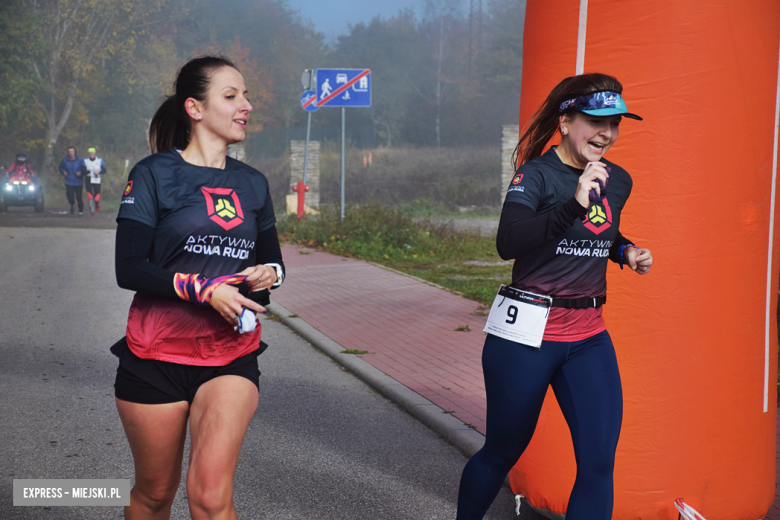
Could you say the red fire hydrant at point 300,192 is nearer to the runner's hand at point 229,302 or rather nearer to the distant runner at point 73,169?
the distant runner at point 73,169

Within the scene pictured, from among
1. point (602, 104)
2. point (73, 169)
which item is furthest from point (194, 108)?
point (73, 169)

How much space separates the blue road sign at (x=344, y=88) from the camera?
668 inches

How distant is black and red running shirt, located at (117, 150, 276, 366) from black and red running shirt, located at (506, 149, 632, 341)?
103cm

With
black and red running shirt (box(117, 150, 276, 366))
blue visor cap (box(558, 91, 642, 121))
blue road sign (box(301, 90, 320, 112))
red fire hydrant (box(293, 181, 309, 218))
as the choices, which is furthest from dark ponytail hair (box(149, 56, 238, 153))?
red fire hydrant (box(293, 181, 309, 218))

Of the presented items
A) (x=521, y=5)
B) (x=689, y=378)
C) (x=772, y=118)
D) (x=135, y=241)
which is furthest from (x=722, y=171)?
(x=521, y=5)

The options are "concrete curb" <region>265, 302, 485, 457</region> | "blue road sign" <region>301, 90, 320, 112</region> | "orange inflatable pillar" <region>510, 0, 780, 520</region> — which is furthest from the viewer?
"blue road sign" <region>301, 90, 320, 112</region>

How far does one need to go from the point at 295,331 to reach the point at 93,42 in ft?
158

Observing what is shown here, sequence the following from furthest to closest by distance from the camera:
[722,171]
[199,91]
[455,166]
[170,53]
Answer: [170,53], [455,166], [722,171], [199,91]

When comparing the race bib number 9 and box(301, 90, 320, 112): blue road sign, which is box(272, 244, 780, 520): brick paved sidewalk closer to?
the race bib number 9

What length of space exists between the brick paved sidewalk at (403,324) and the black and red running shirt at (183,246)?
306 cm

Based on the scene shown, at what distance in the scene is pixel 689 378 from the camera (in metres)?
3.63

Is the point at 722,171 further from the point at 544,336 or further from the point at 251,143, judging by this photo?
the point at 251,143

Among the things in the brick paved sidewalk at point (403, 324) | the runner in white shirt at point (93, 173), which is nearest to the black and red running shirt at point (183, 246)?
the brick paved sidewalk at point (403, 324)

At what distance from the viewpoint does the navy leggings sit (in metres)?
2.92
